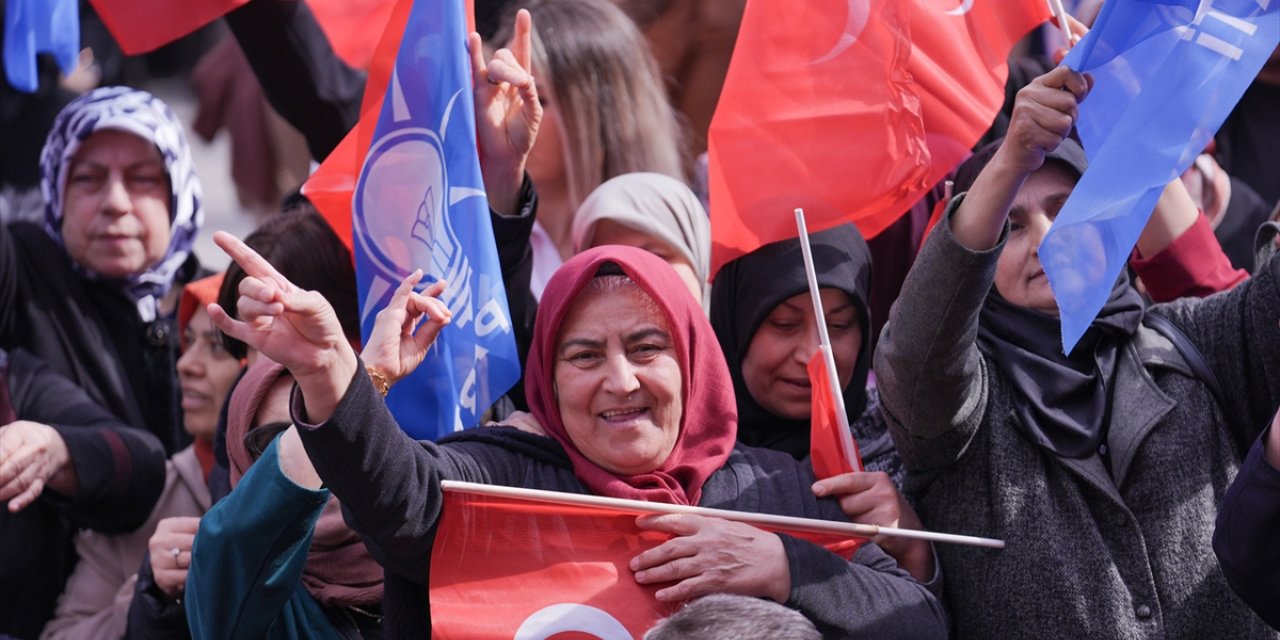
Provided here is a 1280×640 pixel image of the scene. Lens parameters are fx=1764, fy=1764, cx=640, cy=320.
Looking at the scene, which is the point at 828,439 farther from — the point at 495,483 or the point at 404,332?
the point at 404,332

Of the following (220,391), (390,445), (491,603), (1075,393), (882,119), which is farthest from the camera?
(220,391)

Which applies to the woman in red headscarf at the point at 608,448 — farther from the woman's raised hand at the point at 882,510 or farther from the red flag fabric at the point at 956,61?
the red flag fabric at the point at 956,61

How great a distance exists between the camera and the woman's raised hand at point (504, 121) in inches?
161

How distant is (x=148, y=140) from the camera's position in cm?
508

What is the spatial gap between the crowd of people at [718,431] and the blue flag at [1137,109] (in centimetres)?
9

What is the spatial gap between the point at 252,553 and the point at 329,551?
0.50 m

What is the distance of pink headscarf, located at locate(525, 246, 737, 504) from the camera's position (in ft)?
11.3

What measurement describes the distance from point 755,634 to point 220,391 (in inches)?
86.9

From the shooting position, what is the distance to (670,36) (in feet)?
19.2

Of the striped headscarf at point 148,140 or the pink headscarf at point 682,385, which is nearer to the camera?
the pink headscarf at point 682,385

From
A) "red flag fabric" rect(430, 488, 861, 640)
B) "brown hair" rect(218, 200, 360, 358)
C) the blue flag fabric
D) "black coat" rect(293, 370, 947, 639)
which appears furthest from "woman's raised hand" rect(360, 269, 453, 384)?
the blue flag fabric

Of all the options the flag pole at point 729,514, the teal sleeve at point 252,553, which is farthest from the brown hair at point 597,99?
the teal sleeve at point 252,553

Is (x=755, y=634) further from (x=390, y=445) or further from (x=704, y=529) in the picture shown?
(x=390, y=445)

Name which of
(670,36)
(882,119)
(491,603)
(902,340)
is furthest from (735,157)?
(670,36)
